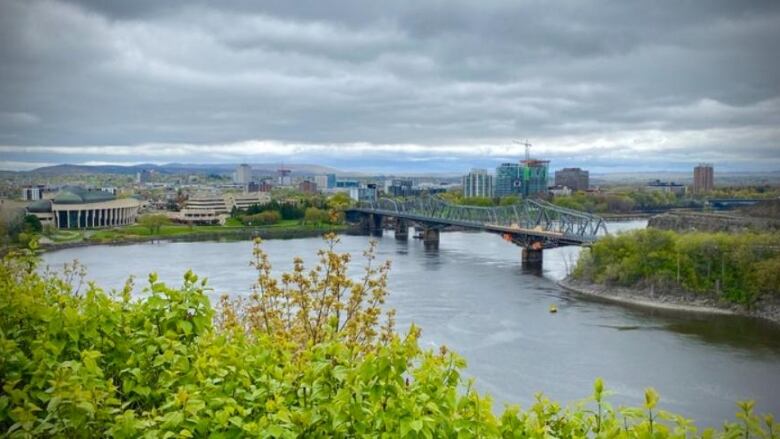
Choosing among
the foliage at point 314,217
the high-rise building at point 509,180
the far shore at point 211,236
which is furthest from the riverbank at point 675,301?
the high-rise building at point 509,180

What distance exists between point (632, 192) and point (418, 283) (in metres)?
22.1

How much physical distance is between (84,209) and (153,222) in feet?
9.90

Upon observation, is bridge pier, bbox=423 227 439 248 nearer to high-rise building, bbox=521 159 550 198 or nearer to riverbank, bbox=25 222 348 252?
riverbank, bbox=25 222 348 252

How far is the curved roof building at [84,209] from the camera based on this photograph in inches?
655

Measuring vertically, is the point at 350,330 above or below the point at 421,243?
above

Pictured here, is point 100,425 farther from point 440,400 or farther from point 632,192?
point 632,192

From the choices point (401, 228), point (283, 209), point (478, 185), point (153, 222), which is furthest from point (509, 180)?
point (153, 222)

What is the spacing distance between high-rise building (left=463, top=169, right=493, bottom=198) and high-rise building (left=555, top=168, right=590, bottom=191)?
4.70m

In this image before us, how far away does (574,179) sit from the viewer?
44.1 meters

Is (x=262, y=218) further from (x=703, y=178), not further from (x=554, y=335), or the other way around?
(x=554, y=335)

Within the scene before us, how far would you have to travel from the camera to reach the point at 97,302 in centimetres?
167

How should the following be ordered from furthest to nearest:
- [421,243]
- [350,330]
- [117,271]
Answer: [421,243] < [117,271] < [350,330]

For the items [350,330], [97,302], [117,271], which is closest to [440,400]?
[350,330]

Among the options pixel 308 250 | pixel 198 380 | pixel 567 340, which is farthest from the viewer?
pixel 308 250
